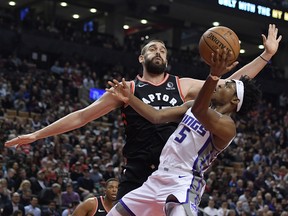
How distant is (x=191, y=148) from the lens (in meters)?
5.68

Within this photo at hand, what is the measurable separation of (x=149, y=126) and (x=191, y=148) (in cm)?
97

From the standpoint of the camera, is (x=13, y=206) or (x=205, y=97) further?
(x=13, y=206)

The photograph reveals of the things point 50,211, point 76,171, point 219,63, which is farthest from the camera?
point 76,171

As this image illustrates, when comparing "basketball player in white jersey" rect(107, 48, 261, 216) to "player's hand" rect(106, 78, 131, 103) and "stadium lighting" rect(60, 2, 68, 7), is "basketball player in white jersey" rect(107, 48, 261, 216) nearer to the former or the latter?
"player's hand" rect(106, 78, 131, 103)

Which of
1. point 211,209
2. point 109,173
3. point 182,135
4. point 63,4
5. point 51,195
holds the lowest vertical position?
point 211,209

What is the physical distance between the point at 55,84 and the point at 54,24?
7.72m

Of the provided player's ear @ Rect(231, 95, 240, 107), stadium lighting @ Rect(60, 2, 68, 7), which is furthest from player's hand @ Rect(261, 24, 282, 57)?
stadium lighting @ Rect(60, 2, 68, 7)

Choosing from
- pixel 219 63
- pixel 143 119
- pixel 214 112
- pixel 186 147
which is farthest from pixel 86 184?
pixel 219 63

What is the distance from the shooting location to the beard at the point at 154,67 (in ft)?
22.0

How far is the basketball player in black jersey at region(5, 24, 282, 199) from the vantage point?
257 inches

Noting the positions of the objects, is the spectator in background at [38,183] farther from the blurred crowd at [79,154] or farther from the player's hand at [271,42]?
the player's hand at [271,42]

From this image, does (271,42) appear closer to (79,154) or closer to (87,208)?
(87,208)

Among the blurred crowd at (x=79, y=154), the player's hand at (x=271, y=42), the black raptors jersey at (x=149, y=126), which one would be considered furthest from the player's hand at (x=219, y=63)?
the blurred crowd at (x=79, y=154)

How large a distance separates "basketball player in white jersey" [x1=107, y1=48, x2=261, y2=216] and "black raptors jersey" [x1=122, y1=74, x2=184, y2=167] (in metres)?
0.63
